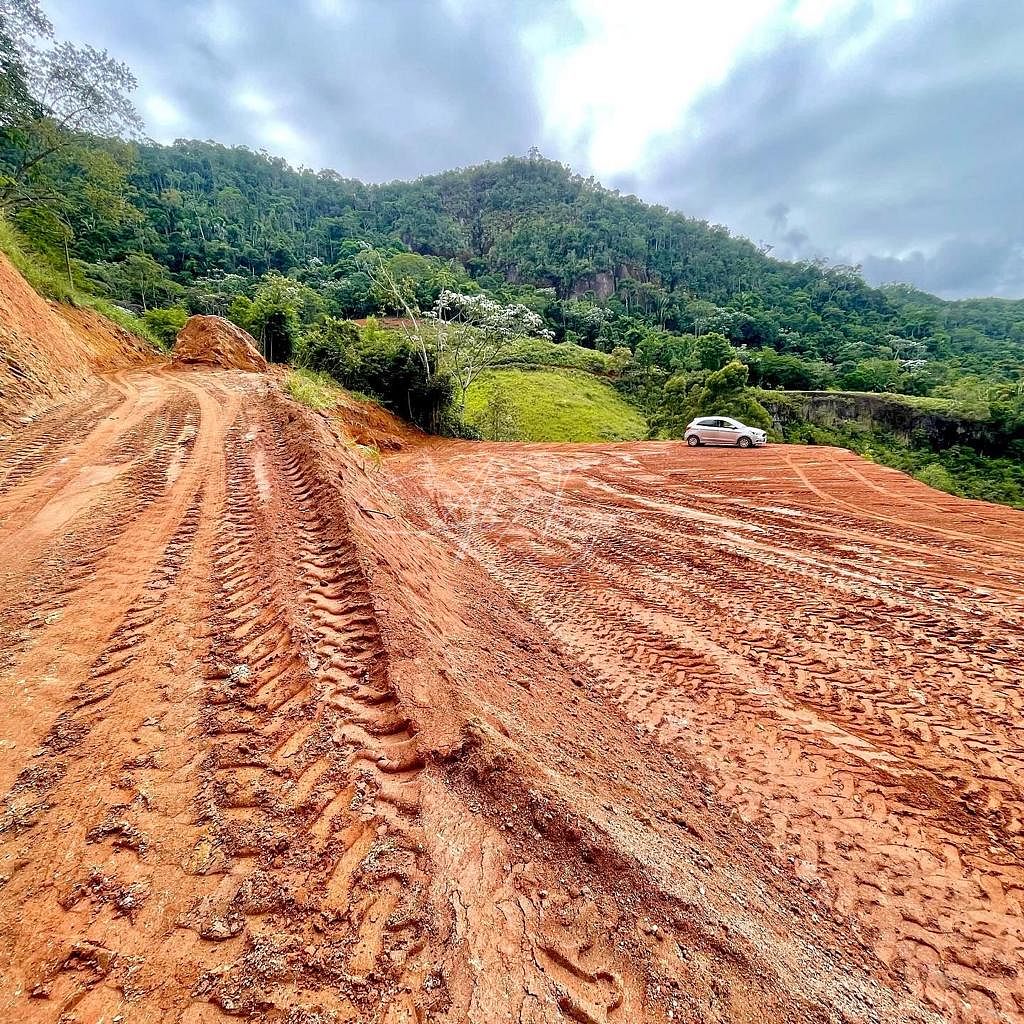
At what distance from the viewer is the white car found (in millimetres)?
16281

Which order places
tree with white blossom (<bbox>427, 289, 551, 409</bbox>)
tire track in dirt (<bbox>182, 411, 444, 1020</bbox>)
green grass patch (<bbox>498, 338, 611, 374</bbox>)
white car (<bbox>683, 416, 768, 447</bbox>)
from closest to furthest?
tire track in dirt (<bbox>182, 411, 444, 1020</bbox>) → white car (<bbox>683, 416, 768, 447</bbox>) → tree with white blossom (<bbox>427, 289, 551, 409</bbox>) → green grass patch (<bbox>498, 338, 611, 374</bbox>)

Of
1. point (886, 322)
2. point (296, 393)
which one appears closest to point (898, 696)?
point (296, 393)

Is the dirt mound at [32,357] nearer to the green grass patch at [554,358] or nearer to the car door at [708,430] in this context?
the car door at [708,430]

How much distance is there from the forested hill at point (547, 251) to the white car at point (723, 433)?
28715 mm

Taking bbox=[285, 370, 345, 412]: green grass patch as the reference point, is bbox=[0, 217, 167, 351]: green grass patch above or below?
above

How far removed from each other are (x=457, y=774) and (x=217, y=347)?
A: 1946 centimetres

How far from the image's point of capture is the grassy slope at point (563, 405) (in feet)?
96.8

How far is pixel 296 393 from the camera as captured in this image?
11.9m

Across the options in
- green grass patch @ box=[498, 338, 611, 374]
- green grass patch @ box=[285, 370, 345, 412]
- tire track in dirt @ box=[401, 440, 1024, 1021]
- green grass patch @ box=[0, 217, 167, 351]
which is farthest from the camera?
green grass patch @ box=[498, 338, 611, 374]

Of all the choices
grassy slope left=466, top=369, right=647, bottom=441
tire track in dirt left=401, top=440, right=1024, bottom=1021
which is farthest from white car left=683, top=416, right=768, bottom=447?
grassy slope left=466, top=369, right=647, bottom=441

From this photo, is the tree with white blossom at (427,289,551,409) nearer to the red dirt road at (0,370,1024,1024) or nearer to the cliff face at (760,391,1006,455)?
the red dirt road at (0,370,1024,1024)

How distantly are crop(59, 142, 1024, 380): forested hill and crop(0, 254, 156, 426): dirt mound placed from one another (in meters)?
43.1

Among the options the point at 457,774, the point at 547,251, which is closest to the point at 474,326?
the point at 457,774

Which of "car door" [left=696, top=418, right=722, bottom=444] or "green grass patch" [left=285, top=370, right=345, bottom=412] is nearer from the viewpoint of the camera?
"green grass patch" [left=285, top=370, right=345, bottom=412]
